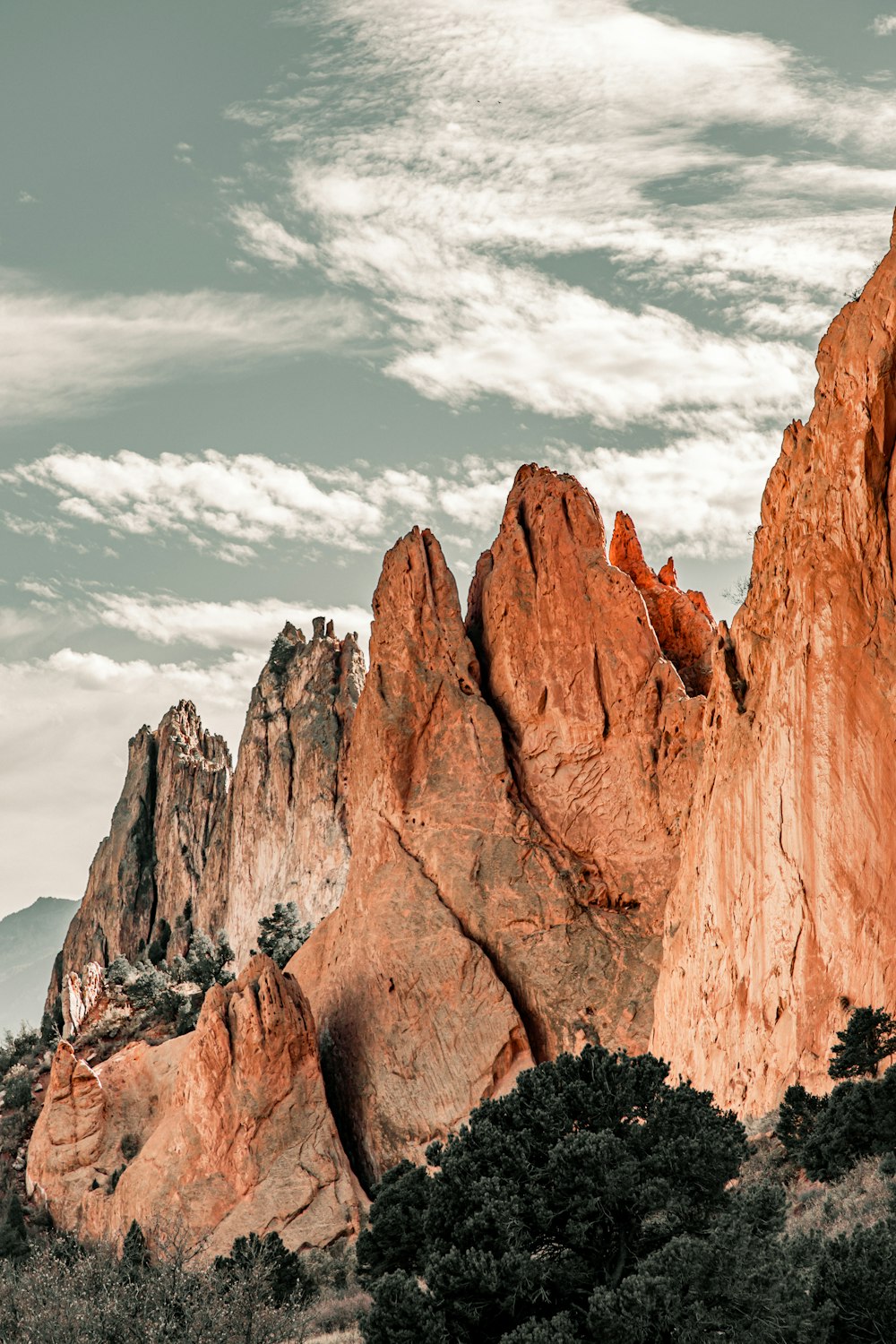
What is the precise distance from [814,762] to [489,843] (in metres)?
18.2

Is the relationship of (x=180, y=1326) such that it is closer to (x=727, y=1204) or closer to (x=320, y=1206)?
(x=727, y=1204)

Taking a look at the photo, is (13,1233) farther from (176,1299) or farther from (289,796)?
(289,796)

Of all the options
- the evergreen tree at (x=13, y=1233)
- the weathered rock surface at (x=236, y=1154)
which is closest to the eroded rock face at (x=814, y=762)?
the weathered rock surface at (x=236, y=1154)

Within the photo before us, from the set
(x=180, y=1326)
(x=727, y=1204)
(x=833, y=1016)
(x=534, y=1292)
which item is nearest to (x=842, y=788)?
(x=833, y=1016)

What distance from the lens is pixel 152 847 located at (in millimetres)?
104000

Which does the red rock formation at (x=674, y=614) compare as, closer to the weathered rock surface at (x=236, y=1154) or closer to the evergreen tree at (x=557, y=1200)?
the weathered rock surface at (x=236, y=1154)

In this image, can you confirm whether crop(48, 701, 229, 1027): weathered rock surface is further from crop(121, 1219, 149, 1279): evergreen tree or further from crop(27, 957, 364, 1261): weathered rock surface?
crop(121, 1219, 149, 1279): evergreen tree

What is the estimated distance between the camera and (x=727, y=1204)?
22828 mm

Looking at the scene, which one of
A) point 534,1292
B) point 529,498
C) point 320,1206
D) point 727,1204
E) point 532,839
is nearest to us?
point 534,1292

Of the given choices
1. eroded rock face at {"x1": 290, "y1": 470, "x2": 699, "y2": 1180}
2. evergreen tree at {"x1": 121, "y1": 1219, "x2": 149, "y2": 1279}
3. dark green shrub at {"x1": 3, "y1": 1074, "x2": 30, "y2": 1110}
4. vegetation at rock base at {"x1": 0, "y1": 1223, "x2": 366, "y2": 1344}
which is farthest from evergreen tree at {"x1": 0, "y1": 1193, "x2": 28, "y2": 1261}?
eroded rock face at {"x1": 290, "y1": 470, "x2": 699, "y2": 1180}

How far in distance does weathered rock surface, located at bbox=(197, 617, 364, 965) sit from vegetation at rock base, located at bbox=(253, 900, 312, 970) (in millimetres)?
5593

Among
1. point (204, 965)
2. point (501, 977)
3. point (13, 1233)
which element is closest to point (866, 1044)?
point (501, 977)

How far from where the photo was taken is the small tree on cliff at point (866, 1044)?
30.3 meters

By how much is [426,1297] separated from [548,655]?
3202 cm
